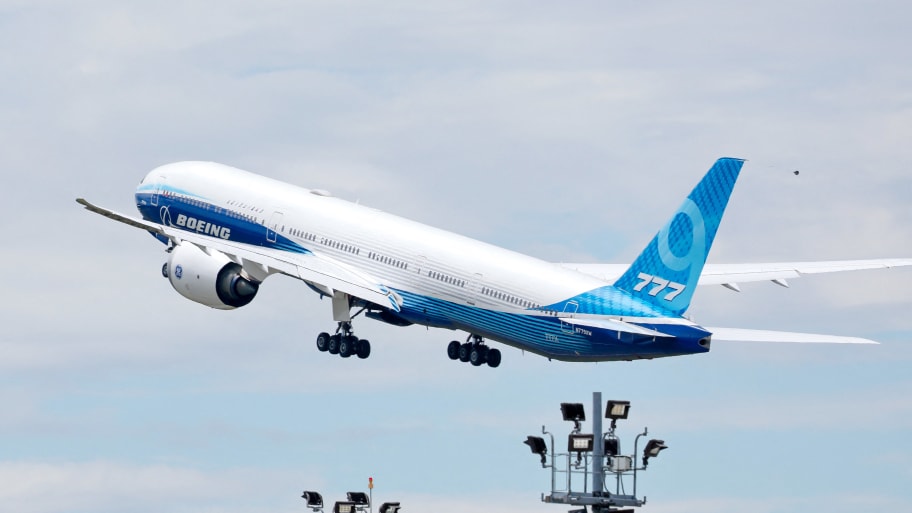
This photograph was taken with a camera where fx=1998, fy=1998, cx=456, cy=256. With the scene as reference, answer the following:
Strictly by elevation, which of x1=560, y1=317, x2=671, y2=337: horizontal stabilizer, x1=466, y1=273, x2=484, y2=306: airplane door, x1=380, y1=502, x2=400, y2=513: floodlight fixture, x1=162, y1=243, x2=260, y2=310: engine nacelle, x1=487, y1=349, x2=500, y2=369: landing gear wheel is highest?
x1=162, y1=243, x2=260, y2=310: engine nacelle

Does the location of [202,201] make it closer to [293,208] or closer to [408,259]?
[293,208]

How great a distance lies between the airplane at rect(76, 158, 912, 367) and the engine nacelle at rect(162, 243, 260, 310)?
6cm

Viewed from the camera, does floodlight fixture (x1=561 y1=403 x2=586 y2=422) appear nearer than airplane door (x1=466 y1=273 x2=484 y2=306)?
Yes

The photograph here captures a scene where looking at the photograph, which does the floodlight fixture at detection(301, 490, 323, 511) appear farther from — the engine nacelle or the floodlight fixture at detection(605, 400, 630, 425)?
the engine nacelle

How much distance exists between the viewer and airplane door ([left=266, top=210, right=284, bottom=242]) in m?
88.2

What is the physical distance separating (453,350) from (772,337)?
18890 mm

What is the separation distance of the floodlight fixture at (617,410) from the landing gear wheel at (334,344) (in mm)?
33033

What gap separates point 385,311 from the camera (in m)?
85.9

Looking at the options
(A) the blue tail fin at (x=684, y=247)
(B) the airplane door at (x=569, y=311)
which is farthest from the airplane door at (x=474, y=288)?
(A) the blue tail fin at (x=684, y=247)

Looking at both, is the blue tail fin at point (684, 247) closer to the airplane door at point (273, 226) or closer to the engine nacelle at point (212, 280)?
the engine nacelle at point (212, 280)

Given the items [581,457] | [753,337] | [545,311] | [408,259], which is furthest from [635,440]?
[408,259]

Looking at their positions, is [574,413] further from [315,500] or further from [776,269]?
[776,269]

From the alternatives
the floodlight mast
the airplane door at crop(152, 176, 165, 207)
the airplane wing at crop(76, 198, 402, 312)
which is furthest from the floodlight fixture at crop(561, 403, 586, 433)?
the airplane door at crop(152, 176, 165, 207)

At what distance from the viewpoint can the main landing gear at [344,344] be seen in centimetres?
8675
